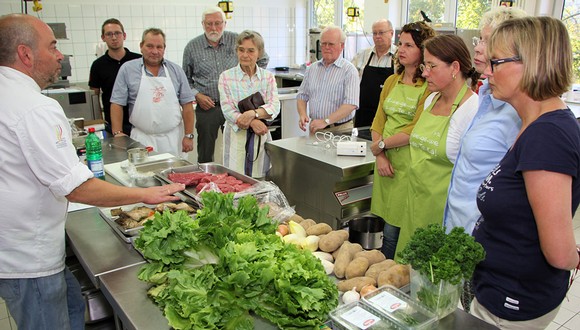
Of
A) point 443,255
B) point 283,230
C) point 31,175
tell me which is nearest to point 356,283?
point 443,255

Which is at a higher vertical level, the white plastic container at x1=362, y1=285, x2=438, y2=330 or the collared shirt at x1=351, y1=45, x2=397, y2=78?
the collared shirt at x1=351, y1=45, x2=397, y2=78

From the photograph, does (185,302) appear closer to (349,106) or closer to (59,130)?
(59,130)

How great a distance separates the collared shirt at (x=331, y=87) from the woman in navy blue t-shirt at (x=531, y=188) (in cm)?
214

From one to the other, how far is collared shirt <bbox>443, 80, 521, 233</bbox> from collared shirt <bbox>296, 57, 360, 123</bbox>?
5.54 ft

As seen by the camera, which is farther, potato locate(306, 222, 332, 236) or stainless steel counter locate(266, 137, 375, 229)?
stainless steel counter locate(266, 137, 375, 229)

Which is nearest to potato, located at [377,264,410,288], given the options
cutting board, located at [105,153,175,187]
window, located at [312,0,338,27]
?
cutting board, located at [105,153,175,187]

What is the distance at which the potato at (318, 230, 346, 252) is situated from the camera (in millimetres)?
1635

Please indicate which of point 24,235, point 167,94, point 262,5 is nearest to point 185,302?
point 24,235

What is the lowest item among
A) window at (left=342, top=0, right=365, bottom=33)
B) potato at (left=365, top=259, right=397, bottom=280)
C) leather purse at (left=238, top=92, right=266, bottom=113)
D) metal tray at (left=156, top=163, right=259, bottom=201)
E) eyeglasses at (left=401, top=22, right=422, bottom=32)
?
potato at (left=365, top=259, right=397, bottom=280)

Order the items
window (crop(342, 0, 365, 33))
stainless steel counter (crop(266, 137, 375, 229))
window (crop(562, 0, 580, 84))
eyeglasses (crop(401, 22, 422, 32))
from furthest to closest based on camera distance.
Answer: window (crop(342, 0, 365, 33)) < window (crop(562, 0, 580, 84)) < stainless steel counter (crop(266, 137, 375, 229)) < eyeglasses (crop(401, 22, 422, 32))

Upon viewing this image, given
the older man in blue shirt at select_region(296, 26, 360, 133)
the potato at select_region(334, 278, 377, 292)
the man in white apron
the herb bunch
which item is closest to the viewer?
the herb bunch

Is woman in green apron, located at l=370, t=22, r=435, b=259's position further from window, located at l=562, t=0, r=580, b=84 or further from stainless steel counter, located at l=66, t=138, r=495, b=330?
window, located at l=562, t=0, r=580, b=84

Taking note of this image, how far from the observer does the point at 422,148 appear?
2.20m

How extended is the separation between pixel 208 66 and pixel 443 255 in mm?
3607
